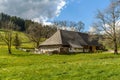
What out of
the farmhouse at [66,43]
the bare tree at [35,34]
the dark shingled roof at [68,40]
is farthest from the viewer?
the bare tree at [35,34]

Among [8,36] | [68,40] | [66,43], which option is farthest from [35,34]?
[8,36]

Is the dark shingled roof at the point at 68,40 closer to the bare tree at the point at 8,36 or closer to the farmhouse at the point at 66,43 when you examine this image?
the farmhouse at the point at 66,43

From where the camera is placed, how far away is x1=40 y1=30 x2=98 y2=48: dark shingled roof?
8366cm

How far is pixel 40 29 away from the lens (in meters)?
113

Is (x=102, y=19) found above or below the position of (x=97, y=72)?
above

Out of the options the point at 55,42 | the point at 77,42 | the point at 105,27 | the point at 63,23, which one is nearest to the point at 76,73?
the point at 105,27

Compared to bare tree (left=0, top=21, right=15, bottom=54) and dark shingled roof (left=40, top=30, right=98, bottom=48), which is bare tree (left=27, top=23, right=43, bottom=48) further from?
bare tree (left=0, top=21, right=15, bottom=54)

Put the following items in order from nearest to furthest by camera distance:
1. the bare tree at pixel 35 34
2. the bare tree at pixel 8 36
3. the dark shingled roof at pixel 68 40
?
the bare tree at pixel 8 36 → the dark shingled roof at pixel 68 40 → the bare tree at pixel 35 34

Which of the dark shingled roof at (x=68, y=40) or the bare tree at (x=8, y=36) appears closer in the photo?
the bare tree at (x=8, y=36)

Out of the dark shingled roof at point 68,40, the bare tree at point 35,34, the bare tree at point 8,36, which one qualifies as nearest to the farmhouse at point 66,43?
the dark shingled roof at point 68,40

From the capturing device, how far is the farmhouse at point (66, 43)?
3209 inches

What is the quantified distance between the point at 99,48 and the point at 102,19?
1185 inches

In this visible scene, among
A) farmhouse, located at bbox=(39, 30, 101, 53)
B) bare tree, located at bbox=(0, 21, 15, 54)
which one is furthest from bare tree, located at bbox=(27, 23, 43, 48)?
bare tree, located at bbox=(0, 21, 15, 54)

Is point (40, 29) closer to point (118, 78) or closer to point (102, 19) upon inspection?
A: point (102, 19)
